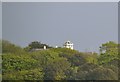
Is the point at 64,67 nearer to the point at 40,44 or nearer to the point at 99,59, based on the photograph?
the point at 99,59

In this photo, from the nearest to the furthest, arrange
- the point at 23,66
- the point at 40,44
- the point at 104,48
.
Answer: the point at 23,66 < the point at 104,48 < the point at 40,44

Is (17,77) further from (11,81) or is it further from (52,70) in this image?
(52,70)

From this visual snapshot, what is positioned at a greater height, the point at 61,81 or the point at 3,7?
→ the point at 3,7

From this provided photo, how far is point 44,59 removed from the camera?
8.52 m

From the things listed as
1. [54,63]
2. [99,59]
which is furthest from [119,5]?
[54,63]

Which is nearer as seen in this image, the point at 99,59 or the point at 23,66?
the point at 23,66

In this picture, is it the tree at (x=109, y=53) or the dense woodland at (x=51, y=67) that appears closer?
the dense woodland at (x=51, y=67)

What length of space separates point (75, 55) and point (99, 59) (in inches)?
31.2

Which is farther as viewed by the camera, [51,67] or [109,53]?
[109,53]

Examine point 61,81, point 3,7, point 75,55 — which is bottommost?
point 61,81

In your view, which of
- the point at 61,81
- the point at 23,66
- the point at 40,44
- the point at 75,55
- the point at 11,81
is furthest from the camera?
the point at 40,44

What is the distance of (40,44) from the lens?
46.1 feet

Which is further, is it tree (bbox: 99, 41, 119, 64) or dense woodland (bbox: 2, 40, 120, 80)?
tree (bbox: 99, 41, 119, 64)

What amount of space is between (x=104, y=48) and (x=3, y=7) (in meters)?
3.43
